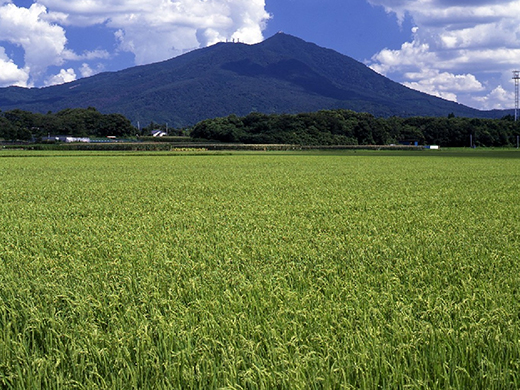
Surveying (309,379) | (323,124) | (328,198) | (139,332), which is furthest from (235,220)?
(323,124)

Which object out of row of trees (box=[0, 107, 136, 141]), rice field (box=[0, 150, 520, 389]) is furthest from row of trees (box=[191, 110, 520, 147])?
rice field (box=[0, 150, 520, 389])

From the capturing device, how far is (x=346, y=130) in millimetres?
154000

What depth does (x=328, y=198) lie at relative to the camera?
18516 mm

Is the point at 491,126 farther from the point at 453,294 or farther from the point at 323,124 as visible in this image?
the point at 453,294

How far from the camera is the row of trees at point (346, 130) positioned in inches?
5763

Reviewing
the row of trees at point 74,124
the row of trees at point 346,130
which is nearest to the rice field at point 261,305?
the row of trees at point 346,130

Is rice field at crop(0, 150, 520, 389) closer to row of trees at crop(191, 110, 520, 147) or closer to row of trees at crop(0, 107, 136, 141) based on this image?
row of trees at crop(191, 110, 520, 147)

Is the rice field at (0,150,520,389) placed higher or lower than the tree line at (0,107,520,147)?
lower

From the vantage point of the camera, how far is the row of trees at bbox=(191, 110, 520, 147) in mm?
146375

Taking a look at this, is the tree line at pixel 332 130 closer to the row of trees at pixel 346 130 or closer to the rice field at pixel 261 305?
the row of trees at pixel 346 130

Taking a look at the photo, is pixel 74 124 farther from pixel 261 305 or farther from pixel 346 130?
pixel 261 305

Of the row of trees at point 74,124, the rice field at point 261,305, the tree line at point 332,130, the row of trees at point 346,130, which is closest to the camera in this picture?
the rice field at point 261,305

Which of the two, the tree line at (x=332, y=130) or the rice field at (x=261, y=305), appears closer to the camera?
the rice field at (x=261, y=305)

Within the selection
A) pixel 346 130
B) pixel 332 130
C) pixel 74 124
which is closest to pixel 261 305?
pixel 332 130
